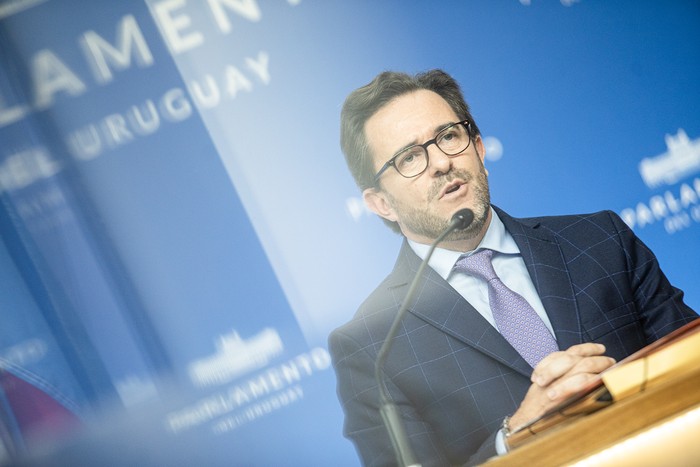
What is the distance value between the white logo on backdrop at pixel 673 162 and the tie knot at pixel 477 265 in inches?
24.0

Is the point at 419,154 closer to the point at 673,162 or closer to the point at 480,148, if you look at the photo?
the point at 480,148

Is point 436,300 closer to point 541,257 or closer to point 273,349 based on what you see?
point 541,257

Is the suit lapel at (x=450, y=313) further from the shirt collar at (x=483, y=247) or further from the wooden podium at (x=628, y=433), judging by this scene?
the wooden podium at (x=628, y=433)

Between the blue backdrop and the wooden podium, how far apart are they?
39.4 inches

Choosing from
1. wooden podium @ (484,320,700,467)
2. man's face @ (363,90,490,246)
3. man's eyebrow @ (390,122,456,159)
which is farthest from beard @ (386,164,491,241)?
wooden podium @ (484,320,700,467)

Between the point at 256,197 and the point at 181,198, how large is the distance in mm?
230

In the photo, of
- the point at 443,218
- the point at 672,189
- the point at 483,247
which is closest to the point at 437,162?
the point at 443,218

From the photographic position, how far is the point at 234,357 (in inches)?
85.8

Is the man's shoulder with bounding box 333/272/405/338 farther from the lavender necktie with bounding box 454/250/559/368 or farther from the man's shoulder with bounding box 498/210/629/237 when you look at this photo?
the man's shoulder with bounding box 498/210/629/237

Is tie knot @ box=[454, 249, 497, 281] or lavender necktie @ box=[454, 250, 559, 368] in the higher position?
tie knot @ box=[454, 249, 497, 281]

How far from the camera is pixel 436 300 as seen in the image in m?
2.12

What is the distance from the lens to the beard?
215 cm

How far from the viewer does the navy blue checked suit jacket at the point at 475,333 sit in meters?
2.03

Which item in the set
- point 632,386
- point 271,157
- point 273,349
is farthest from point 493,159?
point 632,386
